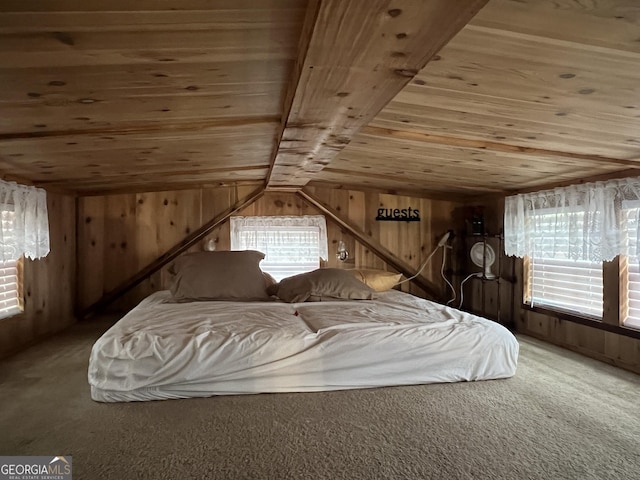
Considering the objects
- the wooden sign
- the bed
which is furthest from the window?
Result: the bed

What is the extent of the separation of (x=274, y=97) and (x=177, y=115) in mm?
550

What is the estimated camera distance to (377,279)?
14.3 ft

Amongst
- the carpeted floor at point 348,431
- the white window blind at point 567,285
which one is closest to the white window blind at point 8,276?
the carpeted floor at point 348,431

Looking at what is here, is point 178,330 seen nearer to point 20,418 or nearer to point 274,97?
point 20,418

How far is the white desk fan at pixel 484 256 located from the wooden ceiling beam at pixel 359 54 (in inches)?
115

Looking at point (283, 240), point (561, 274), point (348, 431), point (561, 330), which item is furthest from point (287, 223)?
point (348, 431)

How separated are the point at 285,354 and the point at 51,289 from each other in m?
2.85

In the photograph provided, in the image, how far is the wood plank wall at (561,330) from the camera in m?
3.13

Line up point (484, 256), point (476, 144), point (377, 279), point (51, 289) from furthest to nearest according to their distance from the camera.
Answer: point (484, 256) < point (377, 279) < point (51, 289) < point (476, 144)

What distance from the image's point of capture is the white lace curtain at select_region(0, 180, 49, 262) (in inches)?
125

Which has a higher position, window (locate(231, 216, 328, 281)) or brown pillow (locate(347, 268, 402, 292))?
window (locate(231, 216, 328, 281))

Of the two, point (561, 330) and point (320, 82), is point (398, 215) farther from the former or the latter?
point (320, 82)

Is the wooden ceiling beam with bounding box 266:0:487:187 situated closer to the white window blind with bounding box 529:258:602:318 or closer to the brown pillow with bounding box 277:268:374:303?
the brown pillow with bounding box 277:268:374:303

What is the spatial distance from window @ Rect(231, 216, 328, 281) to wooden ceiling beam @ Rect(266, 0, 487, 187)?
2704 mm
